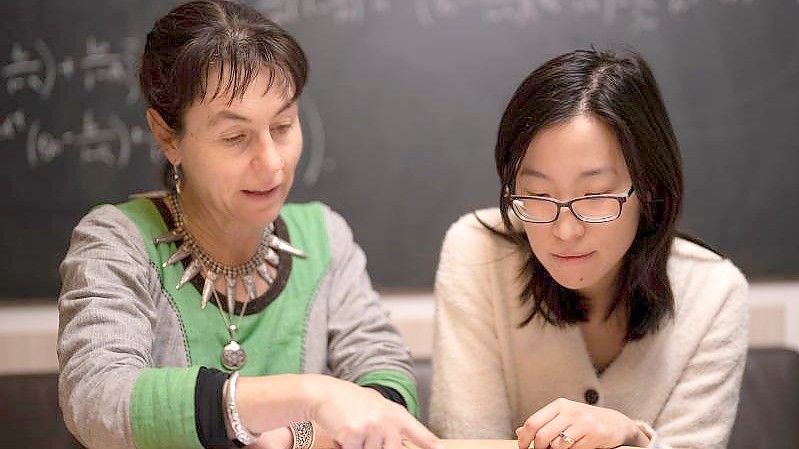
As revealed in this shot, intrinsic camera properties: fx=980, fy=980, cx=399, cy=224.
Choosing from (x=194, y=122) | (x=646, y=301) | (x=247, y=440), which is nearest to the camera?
(x=247, y=440)

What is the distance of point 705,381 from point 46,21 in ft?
5.98

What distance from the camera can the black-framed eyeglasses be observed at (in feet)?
5.24

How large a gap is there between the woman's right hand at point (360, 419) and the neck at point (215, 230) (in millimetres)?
484

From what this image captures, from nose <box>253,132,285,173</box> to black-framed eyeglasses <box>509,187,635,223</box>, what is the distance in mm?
416

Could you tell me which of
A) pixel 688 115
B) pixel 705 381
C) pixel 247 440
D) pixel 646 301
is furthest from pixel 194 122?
pixel 688 115

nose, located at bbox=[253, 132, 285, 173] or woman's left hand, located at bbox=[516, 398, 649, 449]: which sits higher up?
nose, located at bbox=[253, 132, 285, 173]

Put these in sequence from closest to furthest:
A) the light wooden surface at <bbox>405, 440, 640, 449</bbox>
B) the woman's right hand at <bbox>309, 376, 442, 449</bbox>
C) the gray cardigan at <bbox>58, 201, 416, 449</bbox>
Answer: the woman's right hand at <bbox>309, 376, 442, 449</bbox>, the gray cardigan at <bbox>58, 201, 416, 449</bbox>, the light wooden surface at <bbox>405, 440, 640, 449</bbox>

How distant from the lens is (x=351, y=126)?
2.59 m

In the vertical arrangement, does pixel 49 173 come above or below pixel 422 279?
above

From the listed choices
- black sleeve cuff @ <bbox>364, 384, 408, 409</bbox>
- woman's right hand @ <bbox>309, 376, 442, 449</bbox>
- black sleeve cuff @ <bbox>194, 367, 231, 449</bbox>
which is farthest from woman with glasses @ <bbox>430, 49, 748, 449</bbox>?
black sleeve cuff @ <bbox>194, 367, 231, 449</bbox>

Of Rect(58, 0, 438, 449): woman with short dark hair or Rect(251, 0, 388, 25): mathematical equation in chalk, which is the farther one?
Rect(251, 0, 388, 25): mathematical equation in chalk

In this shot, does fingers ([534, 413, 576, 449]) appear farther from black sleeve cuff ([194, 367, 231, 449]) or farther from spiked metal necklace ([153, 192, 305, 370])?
spiked metal necklace ([153, 192, 305, 370])

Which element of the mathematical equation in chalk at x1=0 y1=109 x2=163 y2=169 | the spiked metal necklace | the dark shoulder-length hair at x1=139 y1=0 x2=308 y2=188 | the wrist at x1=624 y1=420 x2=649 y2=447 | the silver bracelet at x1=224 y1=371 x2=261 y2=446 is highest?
the dark shoulder-length hair at x1=139 y1=0 x2=308 y2=188

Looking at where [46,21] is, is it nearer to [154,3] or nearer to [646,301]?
[154,3]
